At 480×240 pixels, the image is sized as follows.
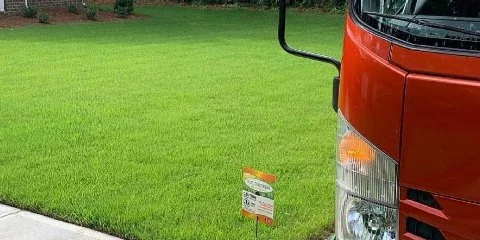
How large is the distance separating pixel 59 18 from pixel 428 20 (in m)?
18.7

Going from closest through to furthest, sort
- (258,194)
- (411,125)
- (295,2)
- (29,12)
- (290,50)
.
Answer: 1. (411,125)
2. (290,50)
3. (258,194)
4. (29,12)
5. (295,2)

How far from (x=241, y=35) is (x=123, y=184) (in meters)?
11.7

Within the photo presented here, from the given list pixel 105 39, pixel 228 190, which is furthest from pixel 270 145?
pixel 105 39

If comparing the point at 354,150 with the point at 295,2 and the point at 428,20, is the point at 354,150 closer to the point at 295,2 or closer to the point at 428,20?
the point at 428,20

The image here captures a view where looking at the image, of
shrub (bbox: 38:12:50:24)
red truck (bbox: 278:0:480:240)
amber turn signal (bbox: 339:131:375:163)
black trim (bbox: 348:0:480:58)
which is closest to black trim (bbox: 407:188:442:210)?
red truck (bbox: 278:0:480:240)

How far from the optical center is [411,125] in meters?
1.80

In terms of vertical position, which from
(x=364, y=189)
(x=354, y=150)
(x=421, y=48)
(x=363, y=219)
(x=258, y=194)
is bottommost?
(x=258, y=194)

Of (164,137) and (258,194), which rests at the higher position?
(258,194)

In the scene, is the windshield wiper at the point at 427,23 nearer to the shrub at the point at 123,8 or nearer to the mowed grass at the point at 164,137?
the mowed grass at the point at 164,137

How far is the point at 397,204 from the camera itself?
74.5 inches

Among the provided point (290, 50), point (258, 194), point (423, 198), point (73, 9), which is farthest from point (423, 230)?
point (73, 9)

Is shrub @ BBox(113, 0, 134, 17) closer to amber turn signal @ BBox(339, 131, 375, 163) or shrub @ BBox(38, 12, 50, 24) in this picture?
shrub @ BBox(38, 12, 50, 24)

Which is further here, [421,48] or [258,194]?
[258,194]

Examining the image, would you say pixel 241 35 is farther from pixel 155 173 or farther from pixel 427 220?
pixel 427 220
